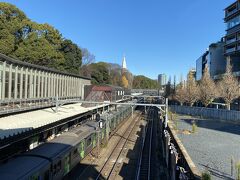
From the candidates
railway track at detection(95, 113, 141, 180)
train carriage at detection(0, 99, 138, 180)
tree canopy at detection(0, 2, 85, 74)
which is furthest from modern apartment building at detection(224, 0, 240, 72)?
train carriage at detection(0, 99, 138, 180)

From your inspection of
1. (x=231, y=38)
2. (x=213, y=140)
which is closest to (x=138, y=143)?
(x=213, y=140)

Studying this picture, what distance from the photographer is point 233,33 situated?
2484 inches

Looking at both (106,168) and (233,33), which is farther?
(233,33)

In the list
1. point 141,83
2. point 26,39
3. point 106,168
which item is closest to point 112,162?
point 106,168

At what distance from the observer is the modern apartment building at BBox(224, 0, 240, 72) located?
203ft

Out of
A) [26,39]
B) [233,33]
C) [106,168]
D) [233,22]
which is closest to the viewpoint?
[106,168]

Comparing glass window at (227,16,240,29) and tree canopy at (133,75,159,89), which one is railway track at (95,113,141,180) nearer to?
glass window at (227,16,240,29)

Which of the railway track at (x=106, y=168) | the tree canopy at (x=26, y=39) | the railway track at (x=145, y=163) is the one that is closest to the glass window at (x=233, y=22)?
the tree canopy at (x=26, y=39)

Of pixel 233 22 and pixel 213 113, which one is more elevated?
pixel 233 22

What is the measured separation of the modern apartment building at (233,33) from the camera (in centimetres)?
6175

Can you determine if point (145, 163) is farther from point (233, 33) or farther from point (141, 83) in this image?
point (141, 83)

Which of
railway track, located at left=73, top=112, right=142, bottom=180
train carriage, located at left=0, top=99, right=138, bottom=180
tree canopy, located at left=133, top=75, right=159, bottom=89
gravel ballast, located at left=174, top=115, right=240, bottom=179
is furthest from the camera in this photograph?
tree canopy, located at left=133, top=75, right=159, bottom=89

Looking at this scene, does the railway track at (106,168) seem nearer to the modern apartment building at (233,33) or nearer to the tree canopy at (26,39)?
the tree canopy at (26,39)

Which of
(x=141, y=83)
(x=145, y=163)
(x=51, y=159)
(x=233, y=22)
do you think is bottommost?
(x=145, y=163)
